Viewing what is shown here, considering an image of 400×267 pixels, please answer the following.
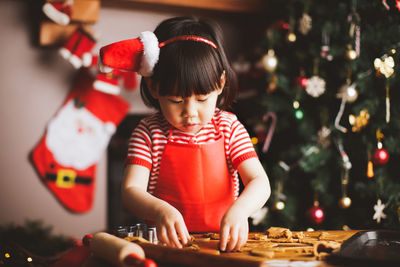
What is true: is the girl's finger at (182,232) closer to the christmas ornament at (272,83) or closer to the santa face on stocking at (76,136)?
the christmas ornament at (272,83)

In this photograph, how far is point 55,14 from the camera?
1871 millimetres

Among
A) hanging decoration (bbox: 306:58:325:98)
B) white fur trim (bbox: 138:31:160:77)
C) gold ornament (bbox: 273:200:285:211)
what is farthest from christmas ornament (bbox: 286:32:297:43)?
white fur trim (bbox: 138:31:160:77)

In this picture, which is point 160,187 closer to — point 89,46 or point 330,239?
point 330,239

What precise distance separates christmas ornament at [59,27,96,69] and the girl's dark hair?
1.19 m

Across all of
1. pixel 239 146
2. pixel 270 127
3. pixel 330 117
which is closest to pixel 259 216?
pixel 270 127

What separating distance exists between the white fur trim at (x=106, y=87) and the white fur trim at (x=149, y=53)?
4.08ft

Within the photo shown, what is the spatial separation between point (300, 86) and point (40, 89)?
1382 mm

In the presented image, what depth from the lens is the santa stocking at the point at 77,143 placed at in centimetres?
208

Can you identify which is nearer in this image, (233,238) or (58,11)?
(233,238)

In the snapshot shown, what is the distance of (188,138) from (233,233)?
325mm

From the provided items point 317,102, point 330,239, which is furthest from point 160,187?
point 317,102

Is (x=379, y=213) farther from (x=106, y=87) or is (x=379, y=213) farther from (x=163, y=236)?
(x=106, y=87)

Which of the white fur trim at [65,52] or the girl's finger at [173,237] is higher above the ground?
the white fur trim at [65,52]

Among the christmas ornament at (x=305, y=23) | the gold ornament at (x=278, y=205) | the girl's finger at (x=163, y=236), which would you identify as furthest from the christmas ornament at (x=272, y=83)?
the girl's finger at (x=163, y=236)
